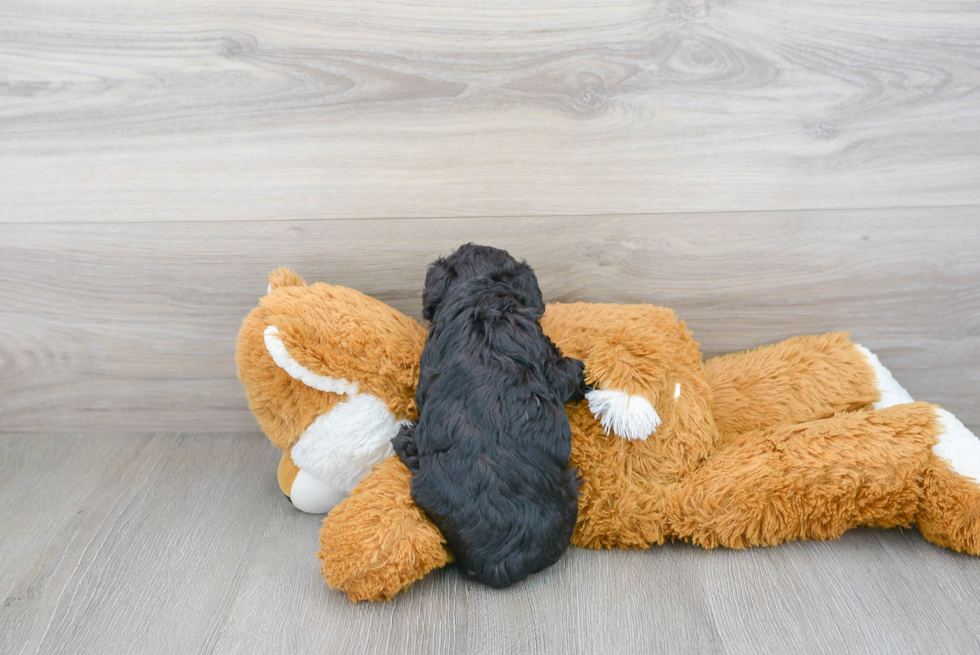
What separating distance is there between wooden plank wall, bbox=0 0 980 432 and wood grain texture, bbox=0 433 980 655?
0.34 metres

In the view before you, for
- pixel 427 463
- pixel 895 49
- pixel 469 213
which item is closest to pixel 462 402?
pixel 427 463

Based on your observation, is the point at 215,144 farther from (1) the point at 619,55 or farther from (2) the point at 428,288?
(1) the point at 619,55

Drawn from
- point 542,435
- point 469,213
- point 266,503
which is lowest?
point 266,503

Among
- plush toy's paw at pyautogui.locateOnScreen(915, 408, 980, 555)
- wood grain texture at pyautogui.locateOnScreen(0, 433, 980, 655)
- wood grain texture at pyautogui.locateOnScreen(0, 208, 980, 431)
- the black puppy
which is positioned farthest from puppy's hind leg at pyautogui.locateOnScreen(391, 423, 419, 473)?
plush toy's paw at pyautogui.locateOnScreen(915, 408, 980, 555)

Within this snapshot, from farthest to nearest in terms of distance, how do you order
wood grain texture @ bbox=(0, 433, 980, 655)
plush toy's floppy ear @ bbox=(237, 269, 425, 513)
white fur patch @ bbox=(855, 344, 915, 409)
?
white fur patch @ bbox=(855, 344, 915, 409), plush toy's floppy ear @ bbox=(237, 269, 425, 513), wood grain texture @ bbox=(0, 433, 980, 655)

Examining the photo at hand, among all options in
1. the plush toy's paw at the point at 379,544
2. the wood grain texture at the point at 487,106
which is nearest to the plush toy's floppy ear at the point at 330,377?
the plush toy's paw at the point at 379,544

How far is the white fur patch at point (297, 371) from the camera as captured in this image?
830 mm

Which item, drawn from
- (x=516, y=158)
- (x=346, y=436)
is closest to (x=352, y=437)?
(x=346, y=436)

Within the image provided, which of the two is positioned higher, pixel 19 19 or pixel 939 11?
pixel 939 11

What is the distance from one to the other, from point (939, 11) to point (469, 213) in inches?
27.3

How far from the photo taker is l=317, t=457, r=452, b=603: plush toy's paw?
0.75m

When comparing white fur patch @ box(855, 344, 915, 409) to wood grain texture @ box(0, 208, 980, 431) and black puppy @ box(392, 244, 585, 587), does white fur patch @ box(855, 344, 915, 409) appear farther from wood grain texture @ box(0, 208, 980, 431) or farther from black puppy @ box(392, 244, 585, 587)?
black puppy @ box(392, 244, 585, 587)

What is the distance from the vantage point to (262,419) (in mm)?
926

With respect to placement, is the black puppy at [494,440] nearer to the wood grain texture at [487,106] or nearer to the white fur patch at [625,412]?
the white fur patch at [625,412]
